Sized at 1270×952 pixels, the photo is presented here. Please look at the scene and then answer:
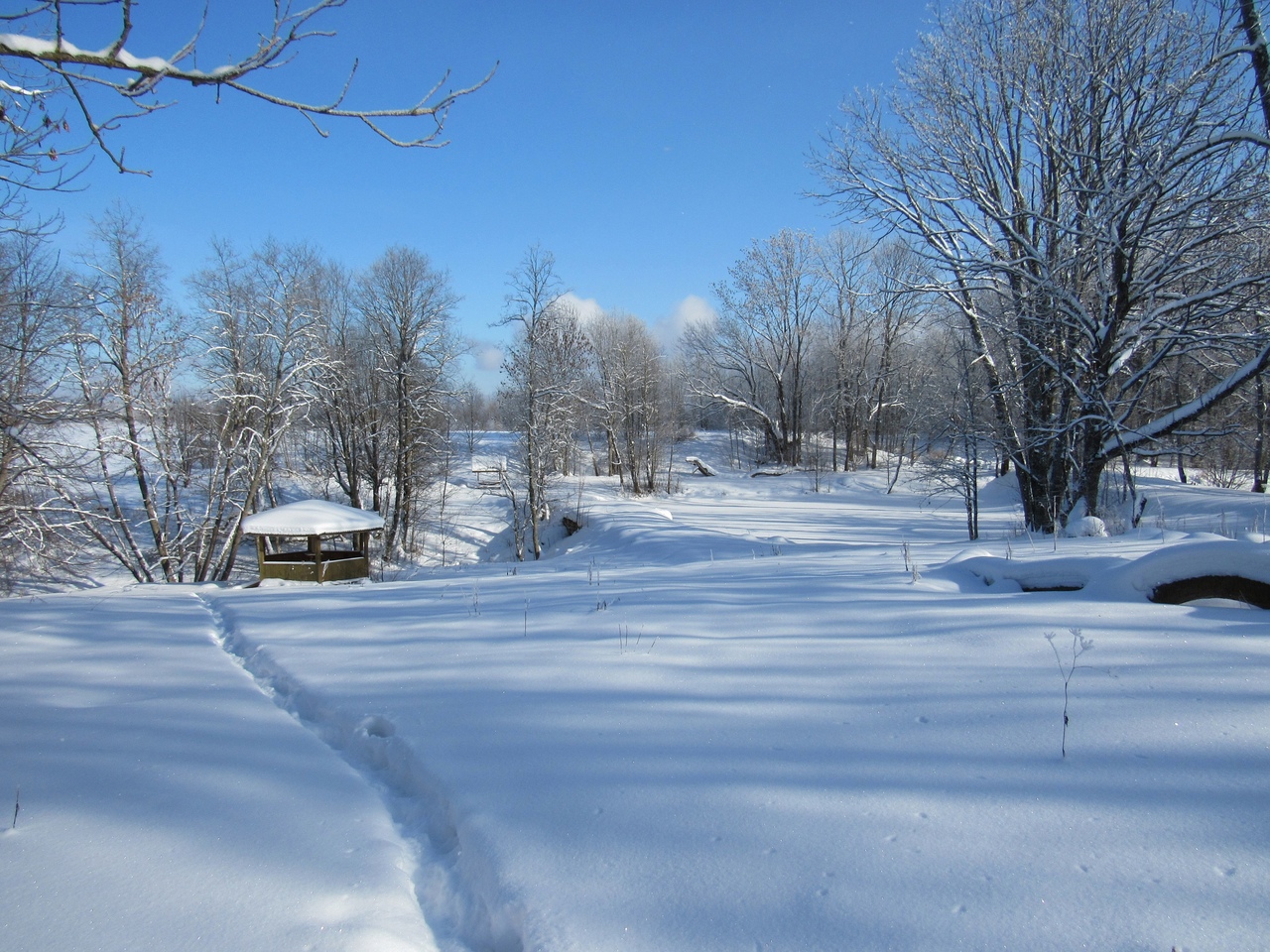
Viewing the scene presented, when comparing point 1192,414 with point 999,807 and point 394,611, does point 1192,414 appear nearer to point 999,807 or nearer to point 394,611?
point 999,807

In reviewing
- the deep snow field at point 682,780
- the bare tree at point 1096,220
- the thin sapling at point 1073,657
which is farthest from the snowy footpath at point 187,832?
the bare tree at point 1096,220

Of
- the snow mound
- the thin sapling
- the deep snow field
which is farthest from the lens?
the snow mound

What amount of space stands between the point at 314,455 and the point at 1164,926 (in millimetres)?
30047

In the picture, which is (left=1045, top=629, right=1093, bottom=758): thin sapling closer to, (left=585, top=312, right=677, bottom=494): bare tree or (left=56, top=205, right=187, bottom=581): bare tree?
(left=56, top=205, right=187, bottom=581): bare tree

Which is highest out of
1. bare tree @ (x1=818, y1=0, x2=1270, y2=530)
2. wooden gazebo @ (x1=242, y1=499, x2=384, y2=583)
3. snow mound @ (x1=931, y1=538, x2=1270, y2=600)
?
bare tree @ (x1=818, y1=0, x2=1270, y2=530)

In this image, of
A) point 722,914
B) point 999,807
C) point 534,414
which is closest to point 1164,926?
point 999,807

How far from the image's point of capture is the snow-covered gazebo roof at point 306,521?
14.7m

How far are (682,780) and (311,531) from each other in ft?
48.0

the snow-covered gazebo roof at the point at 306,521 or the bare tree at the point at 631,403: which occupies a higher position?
the bare tree at the point at 631,403

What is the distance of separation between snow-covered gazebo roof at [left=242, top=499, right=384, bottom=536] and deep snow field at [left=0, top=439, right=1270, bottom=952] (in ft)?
35.6

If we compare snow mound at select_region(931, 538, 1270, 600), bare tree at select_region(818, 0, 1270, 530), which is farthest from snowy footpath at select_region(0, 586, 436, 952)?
bare tree at select_region(818, 0, 1270, 530)

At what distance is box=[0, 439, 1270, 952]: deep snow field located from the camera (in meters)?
1.65

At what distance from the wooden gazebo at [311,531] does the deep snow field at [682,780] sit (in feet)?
35.9

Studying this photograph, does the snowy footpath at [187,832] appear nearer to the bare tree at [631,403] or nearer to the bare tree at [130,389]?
the bare tree at [130,389]
